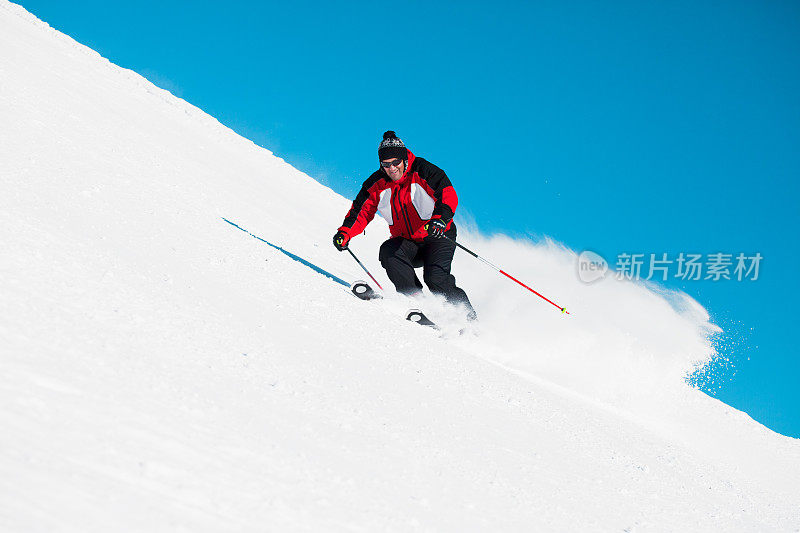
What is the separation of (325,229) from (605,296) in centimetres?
491

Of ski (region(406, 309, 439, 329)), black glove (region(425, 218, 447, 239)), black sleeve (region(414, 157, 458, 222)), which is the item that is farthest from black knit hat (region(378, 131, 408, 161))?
ski (region(406, 309, 439, 329))

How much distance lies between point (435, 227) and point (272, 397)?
11.8 feet

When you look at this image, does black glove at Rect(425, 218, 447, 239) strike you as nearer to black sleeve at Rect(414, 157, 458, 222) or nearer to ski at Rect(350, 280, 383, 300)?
black sleeve at Rect(414, 157, 458, 222)

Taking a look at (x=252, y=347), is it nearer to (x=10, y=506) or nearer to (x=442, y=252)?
(x=10, y=506)

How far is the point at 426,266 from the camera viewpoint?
630 centimetres

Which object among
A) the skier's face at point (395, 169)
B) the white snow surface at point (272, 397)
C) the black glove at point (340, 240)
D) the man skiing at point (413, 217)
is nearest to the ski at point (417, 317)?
the white snow surface at point (272, 397)

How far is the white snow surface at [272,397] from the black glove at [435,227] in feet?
2.28

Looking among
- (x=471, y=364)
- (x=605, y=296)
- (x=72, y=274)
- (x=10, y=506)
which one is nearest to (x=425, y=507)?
(x=10, y=506)

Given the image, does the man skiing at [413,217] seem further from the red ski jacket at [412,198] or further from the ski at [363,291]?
the ski at [363,291]

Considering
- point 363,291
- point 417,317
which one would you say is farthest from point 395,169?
point 417,317

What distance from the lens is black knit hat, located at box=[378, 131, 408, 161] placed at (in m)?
6.00

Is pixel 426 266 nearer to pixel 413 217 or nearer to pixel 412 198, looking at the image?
pixel 413 217

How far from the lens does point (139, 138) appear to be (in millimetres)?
8727

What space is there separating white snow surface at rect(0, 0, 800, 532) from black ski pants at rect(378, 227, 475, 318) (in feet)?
0.69
